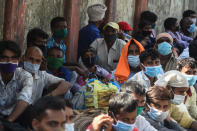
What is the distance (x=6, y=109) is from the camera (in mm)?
5203

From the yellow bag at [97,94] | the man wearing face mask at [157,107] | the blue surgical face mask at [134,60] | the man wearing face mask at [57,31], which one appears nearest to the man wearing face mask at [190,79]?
the blue surgical face mask at [134,60]

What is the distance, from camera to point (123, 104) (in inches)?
184

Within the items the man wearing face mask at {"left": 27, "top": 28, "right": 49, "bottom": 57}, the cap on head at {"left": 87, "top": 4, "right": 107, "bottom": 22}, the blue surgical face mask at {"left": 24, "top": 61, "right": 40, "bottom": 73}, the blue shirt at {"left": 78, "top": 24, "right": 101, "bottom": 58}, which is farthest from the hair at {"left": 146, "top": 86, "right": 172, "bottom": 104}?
the cap on head at {"left": 87, "top": 4, "right": 107, "bottom": 22}

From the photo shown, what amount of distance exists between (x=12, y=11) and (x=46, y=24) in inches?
49.0

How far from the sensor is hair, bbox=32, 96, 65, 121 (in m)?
3.88

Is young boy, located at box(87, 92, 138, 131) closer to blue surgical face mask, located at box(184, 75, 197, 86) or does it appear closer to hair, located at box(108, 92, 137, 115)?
hair, located at box(108, 92, 137, 115)

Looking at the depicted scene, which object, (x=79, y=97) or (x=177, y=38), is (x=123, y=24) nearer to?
(x=177, y=38)

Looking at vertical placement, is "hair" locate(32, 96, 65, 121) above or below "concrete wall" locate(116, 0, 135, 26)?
below

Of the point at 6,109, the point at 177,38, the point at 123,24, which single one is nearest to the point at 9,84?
the point at 6,109

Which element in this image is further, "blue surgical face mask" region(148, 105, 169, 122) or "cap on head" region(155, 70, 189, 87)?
"cap on head" region(155, 70, 189, 87)

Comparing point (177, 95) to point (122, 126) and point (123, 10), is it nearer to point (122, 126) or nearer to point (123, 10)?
point (122, 126)

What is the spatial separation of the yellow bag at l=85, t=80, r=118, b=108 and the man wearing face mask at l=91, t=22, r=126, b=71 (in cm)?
173

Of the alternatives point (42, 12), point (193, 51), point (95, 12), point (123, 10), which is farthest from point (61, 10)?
point (193, 51)

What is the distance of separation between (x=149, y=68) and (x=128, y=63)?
1.80 feet
